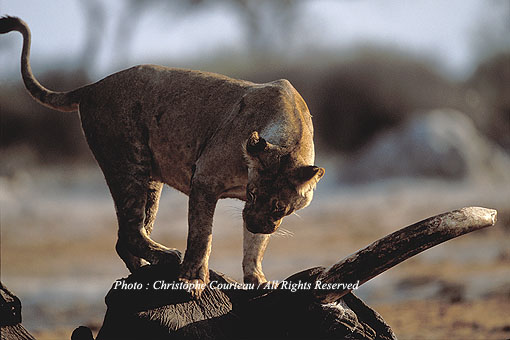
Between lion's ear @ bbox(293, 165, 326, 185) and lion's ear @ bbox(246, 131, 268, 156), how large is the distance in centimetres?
26

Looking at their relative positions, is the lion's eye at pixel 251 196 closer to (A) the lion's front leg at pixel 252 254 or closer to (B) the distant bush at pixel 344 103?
(A) the lion's front leg at pixel 252 254

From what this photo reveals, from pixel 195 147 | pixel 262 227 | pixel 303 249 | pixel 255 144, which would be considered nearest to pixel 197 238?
pixel 262 227

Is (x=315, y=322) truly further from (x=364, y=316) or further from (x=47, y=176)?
(x=47, y=176)

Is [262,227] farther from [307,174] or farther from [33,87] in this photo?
[33,87]

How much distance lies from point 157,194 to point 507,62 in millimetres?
30686

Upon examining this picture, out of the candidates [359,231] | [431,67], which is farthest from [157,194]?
[431,67]

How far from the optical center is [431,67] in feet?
90.6

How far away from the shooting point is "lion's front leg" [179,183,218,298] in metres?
4.23

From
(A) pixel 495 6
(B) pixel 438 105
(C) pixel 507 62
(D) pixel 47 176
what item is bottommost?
(D) pixel 47 176

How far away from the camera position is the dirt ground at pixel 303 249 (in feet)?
27.2

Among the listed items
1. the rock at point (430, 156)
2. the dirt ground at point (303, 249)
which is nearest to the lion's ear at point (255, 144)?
the dirt ground at point (303, 249)

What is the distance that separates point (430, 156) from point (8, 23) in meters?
16.8

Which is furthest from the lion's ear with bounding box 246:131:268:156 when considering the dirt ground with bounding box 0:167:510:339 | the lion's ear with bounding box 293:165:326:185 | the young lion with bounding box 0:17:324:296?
the dirt ground with bounding box 0:167:510:339

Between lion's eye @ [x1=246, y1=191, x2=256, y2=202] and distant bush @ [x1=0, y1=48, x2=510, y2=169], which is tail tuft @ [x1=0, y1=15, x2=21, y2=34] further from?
distant bush @ [x1=0, y1=48, x2=510, y2=169]
